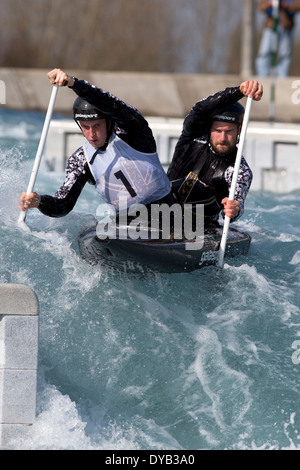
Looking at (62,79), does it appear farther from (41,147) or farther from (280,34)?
(280,34)

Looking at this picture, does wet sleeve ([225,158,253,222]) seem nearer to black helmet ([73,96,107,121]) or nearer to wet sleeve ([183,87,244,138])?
wet sleeve ([183,87,244,138])

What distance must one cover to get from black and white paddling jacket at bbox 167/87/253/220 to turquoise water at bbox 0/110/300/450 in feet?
1.62

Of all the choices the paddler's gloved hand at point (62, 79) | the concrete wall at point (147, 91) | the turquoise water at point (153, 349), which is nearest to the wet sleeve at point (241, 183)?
the turquoise water at point (153, 349)

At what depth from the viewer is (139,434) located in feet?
14.3

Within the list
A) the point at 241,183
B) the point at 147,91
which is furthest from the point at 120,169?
the point at 147,91

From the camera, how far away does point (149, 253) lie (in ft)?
16.8

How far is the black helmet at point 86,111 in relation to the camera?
4922 millimetres

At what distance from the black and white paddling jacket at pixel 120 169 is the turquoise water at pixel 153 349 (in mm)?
358

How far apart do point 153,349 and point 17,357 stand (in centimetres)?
109

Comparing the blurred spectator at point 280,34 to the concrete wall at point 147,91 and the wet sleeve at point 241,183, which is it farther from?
the wet sleeve at point 241,183

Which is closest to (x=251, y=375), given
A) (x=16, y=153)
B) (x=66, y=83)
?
(x=66, y=83)
